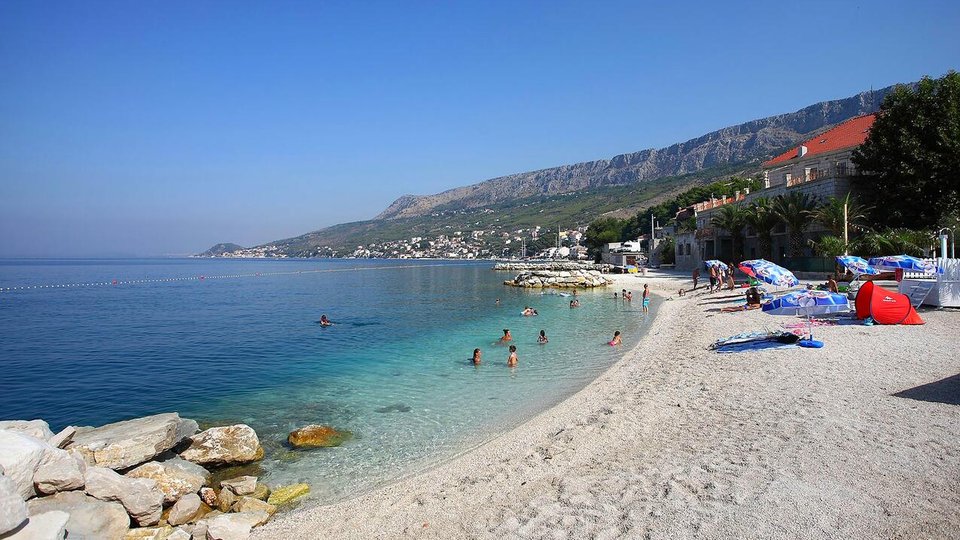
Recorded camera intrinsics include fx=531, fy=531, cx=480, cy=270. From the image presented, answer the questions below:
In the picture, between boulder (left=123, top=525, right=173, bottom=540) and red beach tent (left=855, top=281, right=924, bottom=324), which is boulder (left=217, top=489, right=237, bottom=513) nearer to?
boulder (left=123, top=525, right=173, bottom=540)


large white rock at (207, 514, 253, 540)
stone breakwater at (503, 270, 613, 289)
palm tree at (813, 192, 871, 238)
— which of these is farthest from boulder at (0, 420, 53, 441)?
stone breakwater at (503, 270, 613, 289)

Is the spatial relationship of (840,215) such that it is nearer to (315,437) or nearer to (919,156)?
(919,156)

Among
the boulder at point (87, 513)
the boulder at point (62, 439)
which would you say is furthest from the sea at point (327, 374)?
the boulder at point (62, 439)

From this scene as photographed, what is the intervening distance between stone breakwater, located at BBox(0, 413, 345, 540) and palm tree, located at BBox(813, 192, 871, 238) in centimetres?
3353

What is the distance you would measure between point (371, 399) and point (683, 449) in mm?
7876

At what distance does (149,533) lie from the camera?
6418mm

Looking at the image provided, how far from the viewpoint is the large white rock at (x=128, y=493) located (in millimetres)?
6617

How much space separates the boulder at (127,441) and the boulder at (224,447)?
36 centimetres

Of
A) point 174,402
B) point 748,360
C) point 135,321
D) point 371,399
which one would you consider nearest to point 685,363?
point 748,360

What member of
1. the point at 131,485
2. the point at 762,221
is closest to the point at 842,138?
the point at 762,221

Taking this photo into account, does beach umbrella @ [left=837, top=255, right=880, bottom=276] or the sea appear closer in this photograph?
the sea

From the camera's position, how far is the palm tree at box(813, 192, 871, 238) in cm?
3112

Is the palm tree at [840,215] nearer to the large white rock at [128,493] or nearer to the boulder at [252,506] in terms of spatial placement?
A: the boulder at [252,506]

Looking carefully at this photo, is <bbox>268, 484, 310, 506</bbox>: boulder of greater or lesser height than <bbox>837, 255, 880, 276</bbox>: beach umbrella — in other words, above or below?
below
